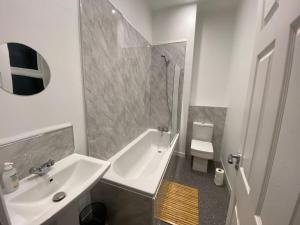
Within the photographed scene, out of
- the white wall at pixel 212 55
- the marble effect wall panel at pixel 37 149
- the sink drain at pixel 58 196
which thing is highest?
the white wall at pixel 212 55

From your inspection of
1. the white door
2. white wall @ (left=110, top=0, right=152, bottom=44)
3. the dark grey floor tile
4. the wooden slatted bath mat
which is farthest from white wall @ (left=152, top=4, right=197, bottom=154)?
the white door

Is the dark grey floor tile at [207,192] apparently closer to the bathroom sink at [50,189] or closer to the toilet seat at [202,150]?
the toilet seat at [202,150]

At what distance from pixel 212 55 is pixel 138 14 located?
1.65m

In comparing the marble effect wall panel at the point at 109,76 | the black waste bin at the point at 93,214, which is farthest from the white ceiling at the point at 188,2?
the black waste bin at the point at 93,214

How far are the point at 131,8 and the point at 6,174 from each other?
2.23 meters

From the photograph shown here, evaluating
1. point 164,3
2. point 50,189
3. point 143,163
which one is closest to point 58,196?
point 50,189

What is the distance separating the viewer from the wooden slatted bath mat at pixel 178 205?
5.07ft

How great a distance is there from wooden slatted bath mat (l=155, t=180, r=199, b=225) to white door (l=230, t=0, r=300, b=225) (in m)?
1.00

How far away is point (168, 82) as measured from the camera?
109 inches

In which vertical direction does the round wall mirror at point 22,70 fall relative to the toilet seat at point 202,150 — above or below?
above

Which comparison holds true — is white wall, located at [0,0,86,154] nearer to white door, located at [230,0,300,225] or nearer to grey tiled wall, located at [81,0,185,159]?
grey tiled wall, located at [81,0,185,159]

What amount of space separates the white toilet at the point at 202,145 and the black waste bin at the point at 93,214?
5.53 feet

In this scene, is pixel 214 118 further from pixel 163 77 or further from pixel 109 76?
pixel 109 76

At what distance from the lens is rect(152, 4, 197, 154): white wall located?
2.46 m
